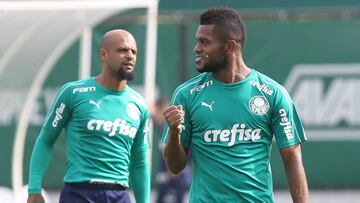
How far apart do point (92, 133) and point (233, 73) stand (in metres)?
1.75

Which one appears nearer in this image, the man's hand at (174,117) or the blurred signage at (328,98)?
the man's hand at (174,117)

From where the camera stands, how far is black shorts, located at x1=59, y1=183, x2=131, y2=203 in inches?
309

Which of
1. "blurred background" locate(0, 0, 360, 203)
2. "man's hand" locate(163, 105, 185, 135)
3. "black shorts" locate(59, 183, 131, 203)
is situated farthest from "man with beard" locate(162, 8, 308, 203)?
"blurred background" locate(0, 0, 360, 203)

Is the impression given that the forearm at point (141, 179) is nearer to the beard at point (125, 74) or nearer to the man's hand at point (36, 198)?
the beard at point (125, 74)

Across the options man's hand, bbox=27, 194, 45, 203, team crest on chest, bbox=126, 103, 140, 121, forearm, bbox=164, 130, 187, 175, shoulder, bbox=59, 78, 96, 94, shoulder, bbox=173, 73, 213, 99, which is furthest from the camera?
team crest on chest, bbox=126, 103, 140, 121

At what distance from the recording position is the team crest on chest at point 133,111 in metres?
8.09

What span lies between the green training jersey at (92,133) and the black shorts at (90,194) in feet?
0.15

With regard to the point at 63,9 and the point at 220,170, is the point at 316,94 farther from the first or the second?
the point at 220,170

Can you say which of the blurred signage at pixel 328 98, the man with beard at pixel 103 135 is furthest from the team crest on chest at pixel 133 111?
the blurred signage at pixel 328 98

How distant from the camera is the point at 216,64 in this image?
640cm

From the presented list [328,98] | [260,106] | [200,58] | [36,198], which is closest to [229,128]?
[260,106]

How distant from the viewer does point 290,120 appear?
6.43 m

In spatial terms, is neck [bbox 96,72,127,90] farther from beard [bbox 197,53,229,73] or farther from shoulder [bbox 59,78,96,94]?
beard [bbox 197,53,229,73]

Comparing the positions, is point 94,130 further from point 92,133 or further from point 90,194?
point 90,194
